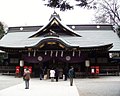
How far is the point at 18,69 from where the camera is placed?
32.2m

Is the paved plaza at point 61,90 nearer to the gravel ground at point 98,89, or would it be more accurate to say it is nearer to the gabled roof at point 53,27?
the gravel ground at point 98,89

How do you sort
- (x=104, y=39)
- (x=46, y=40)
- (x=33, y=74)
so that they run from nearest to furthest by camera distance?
1. (x=46, y=40)
2. (x=33, y=74)
3. (x=104, y=39)

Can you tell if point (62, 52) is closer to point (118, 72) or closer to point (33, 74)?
point (33, 74)

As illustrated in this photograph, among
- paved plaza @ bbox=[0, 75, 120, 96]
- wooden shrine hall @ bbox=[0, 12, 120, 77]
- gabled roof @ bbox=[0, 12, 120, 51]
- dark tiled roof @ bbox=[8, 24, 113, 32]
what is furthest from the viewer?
dark tiled roof @ bbox=[8, 24, 113, 32]

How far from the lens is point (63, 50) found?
104ft

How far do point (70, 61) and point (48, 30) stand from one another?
5.75 m

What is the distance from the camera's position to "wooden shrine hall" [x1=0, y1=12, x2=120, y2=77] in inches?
1240

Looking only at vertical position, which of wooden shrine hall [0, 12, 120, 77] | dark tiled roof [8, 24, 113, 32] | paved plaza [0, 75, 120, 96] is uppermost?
dark tiled roof [8, 24, 113, 32]

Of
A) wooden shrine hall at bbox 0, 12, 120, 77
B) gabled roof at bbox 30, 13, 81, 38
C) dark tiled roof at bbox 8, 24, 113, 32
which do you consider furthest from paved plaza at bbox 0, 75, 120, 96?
dark tiled roof at bbox 8, 24, 113, 32

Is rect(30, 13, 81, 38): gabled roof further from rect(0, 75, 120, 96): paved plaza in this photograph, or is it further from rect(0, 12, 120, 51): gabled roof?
rect(0, 75, 120, 96): paved plaza

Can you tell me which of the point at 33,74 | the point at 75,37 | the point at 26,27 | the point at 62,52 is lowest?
the point at 33,74

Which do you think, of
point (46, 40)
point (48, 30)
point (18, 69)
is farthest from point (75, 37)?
point (18, 69)

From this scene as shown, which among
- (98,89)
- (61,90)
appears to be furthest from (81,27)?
(61,90)

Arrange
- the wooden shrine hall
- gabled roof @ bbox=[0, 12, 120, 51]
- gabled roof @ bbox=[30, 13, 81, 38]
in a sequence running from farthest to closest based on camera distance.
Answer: gabled roof @ bbox=[30, 13, 81, 38]
gabled roof @ bbox=[0, 12, 120, 51]
the wooden shrine hall
